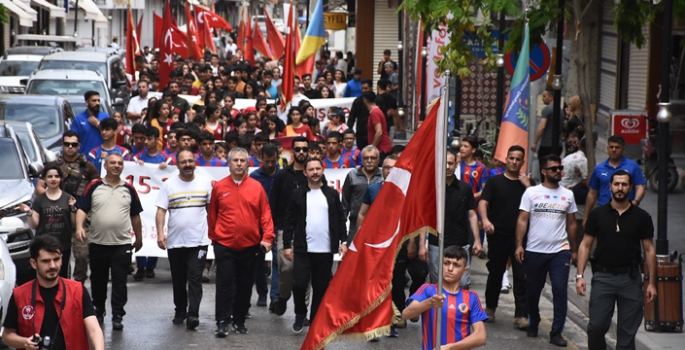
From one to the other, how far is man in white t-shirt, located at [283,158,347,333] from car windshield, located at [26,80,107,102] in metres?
12.5

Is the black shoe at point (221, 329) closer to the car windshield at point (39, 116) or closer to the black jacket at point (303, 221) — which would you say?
the black jacket at point (303, 221)

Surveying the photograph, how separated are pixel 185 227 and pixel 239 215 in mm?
641

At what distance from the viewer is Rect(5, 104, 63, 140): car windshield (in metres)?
18.0

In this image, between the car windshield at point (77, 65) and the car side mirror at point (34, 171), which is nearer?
the car side mirror at point (34, 171)

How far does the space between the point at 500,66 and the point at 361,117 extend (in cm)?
274

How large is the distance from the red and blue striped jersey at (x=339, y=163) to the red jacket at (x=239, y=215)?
3.04 m

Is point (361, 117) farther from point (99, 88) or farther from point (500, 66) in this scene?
point (99, 88)

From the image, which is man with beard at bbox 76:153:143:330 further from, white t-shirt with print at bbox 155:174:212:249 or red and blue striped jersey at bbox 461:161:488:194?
red and blue striped jersey at bbox 461:161:488:194

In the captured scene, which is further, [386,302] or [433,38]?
[433,38]

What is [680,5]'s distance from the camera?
45.8ft

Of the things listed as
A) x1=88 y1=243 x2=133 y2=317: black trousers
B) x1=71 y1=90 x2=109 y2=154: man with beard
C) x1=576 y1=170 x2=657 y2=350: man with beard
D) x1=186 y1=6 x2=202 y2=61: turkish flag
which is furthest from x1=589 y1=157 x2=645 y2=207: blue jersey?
x1=186 y1=6 x2=202 y2=61: turkish flag

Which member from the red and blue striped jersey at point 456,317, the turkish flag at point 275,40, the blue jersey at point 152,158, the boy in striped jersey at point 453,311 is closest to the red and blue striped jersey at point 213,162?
the blue jersey at point 152,158


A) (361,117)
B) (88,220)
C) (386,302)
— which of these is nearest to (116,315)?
(88,220)

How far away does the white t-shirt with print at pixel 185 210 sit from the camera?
11.3 m
